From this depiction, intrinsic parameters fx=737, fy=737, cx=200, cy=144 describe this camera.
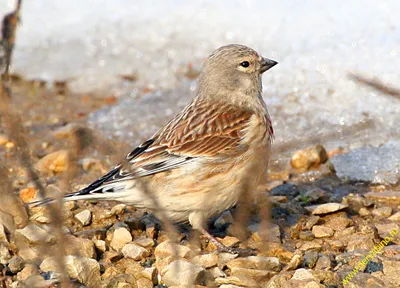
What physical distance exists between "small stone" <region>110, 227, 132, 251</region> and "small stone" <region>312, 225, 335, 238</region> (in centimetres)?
101

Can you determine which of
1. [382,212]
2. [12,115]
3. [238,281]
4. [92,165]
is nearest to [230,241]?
[238,281]

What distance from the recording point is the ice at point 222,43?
18.2 feet

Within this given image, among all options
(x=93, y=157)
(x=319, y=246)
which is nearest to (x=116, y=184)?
A: (x=319, y=246)

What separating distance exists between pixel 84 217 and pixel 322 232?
133 cm

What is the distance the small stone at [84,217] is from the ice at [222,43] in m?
1.58

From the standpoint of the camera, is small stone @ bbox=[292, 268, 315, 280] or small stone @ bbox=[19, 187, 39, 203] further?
small stone @ bbox=[19, 187, 39, 203]

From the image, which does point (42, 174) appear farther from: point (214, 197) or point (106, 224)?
point (214, 197)

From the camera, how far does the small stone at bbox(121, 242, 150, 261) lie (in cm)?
374

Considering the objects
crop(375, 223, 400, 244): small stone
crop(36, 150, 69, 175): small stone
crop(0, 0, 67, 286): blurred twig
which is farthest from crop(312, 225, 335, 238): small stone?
crop(0, 0, 67, 286): blurred twig

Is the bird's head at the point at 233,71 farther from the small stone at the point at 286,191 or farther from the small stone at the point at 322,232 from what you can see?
the small stone at the point at 322,232

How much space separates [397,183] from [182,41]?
3033 mm

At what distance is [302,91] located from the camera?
5840 millimetres

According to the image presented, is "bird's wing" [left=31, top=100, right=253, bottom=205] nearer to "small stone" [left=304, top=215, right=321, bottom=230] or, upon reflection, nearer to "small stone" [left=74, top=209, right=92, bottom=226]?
"small stone" [left=74, top=209, right=92, bottom=226]

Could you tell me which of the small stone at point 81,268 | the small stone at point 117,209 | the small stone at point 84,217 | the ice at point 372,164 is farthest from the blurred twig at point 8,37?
the ice at point 372,164
